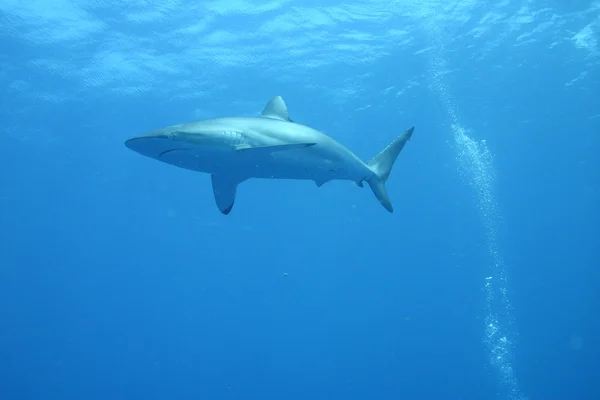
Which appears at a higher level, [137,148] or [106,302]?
[137,148]

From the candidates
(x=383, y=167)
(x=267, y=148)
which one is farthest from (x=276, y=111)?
(x=383, y=167)

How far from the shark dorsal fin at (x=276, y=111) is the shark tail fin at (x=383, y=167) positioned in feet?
7.32

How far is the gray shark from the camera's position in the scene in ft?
17.8

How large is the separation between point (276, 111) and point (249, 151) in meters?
1.58

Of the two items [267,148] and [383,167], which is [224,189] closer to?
[267,148]

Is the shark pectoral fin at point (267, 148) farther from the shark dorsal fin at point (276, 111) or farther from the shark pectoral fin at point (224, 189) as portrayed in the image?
the shark dorsal fin at point (276, 111)

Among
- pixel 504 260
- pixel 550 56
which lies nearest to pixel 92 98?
pixel 550 56

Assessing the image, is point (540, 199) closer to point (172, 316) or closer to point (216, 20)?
point (216, 20)

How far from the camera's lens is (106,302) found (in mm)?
62344

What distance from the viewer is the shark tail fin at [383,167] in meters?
8.79

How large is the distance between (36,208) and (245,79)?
25725 millimetres

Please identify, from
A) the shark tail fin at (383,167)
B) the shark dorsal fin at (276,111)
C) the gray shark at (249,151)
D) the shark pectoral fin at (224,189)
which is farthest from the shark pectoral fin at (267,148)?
the shark tail fin at (383,167)

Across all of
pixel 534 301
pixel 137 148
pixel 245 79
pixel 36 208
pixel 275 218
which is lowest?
pixel 534 301

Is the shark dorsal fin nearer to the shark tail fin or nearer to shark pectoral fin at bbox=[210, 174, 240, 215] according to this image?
shark pectoral fin at bbox=[210, 174, 240, 215]
